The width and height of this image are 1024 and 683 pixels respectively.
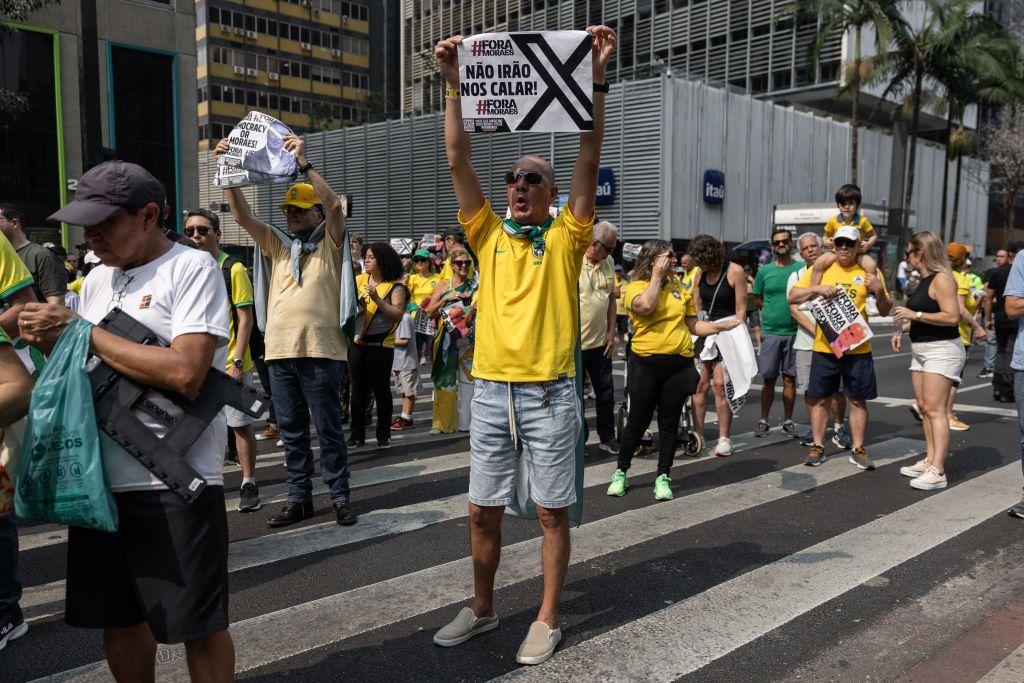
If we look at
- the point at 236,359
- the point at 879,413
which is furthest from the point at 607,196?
the point at 236,359

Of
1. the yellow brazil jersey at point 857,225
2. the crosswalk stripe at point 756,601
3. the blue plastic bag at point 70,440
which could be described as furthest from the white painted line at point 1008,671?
the yellow brazil jersey at point 857,225

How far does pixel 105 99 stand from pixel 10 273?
23.6 m

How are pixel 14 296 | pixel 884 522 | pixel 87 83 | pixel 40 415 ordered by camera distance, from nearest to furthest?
pixel 40 415 < pixel 14 296 < pixel 884 522 < pixel 87 83

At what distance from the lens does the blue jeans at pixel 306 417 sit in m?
5.28

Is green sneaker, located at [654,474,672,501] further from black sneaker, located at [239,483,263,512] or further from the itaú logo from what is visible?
the itaú logo

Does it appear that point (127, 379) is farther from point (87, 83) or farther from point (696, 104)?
point (696, 104)

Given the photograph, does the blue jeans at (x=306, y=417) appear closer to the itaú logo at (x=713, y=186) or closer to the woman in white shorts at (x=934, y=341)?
the woman in white shorts at (x=934, y=341)

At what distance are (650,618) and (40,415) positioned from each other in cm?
272

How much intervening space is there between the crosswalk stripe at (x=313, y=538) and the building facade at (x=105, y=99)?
62.2ft

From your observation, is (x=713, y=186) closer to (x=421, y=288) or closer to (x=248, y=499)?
(x=421, y=288)

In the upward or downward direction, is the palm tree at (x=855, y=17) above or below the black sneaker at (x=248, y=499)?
above

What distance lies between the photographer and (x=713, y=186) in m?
29.0

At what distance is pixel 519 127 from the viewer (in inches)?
138

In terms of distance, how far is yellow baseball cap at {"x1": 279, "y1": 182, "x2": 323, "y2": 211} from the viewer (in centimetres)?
525
